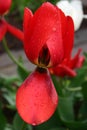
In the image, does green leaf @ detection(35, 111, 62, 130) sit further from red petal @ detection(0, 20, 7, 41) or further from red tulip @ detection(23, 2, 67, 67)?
red tulip @ detection(23, 2, 67, 67)

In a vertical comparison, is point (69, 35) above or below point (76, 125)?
above

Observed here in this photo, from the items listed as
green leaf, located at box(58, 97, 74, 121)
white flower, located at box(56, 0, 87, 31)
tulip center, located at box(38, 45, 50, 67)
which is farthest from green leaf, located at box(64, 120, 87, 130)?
tulip center, located at box(38, 45, 50, 67)

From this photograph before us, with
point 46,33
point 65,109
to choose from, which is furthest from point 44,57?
point 65,109

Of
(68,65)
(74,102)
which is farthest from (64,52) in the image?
(74,102)

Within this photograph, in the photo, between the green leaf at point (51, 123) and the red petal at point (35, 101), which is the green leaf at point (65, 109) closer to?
the green leaf at point (51, 123)

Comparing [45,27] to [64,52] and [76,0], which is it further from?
[76,0]

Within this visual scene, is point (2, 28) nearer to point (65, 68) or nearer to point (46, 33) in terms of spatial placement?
point (65, 68)
